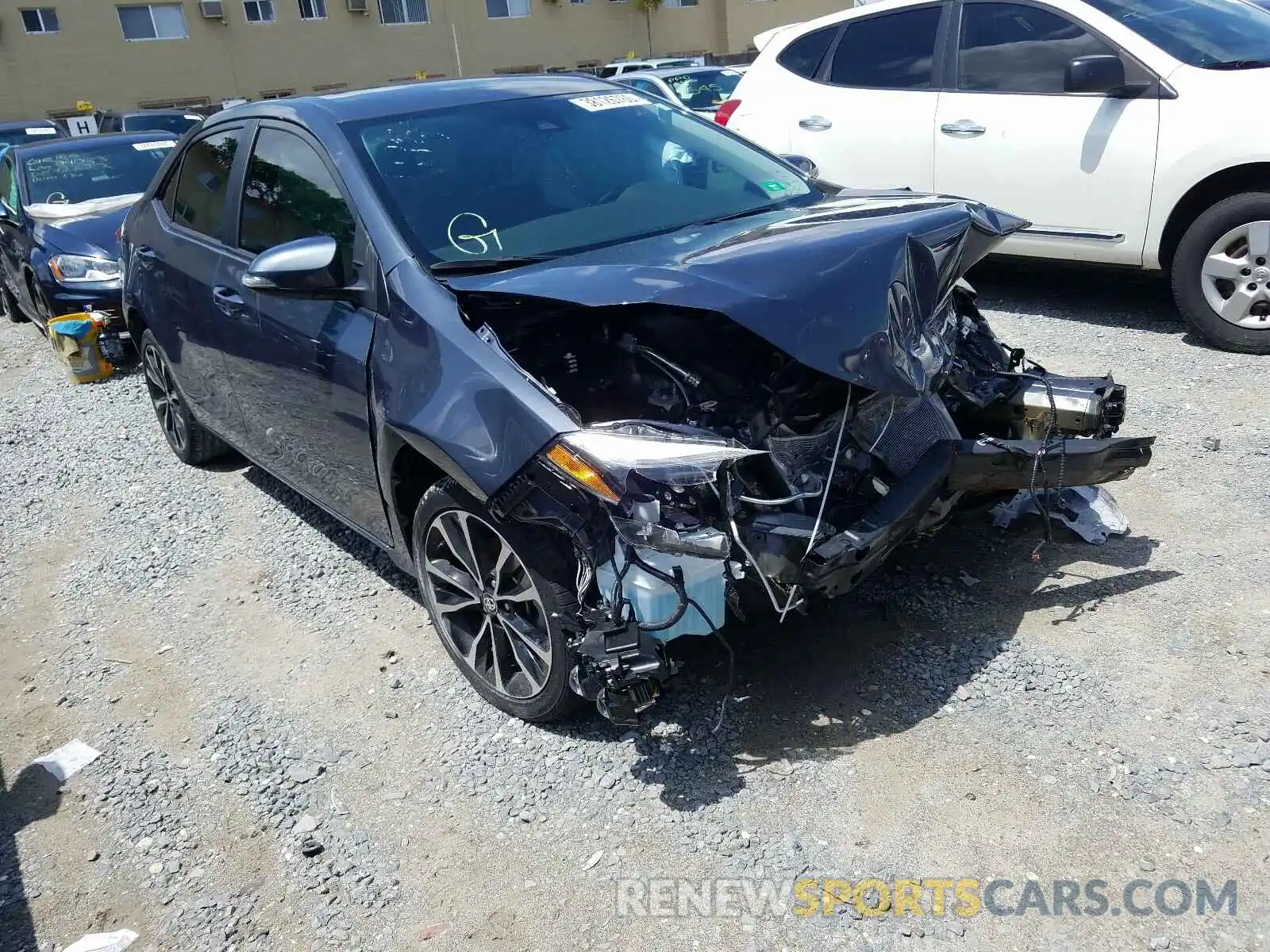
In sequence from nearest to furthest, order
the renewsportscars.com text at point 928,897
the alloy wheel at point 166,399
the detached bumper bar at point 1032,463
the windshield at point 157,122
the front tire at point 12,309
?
the renewsportscars.com text at point 928,897 < the detached bumper bar at point 1032,463 < the alloy wheel at point 166,399 < the front tire at point 12,309 < the windshield at point 157,122

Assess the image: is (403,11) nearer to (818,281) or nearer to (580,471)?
(818,281)

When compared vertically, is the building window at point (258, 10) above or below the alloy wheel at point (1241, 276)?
above

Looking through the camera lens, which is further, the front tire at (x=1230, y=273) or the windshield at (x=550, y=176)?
the front tire at (x=1230, y=273)

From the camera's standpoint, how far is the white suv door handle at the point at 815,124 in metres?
6.86

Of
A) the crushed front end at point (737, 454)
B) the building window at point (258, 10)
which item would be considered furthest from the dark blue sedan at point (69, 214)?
the building window at point (258, 10)

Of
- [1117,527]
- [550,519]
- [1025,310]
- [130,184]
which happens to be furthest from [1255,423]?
[130,184]

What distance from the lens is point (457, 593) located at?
3.24 meters

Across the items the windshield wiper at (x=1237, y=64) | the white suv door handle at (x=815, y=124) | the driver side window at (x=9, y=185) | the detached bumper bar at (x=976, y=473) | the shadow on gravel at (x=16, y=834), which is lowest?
the shadow on gravel at (x=16, y=834)

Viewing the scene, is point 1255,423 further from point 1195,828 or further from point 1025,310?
point 1195,828

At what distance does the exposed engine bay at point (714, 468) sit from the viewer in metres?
2.56

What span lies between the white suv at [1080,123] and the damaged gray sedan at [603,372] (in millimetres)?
2201

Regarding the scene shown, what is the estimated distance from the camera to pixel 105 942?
2570 mm

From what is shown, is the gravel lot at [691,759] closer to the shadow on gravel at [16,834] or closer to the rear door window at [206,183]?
the shadow on gravel at [16,834]

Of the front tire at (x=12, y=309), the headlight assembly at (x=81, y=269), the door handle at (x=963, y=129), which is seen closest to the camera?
the door handle at (x=963, y=129)
